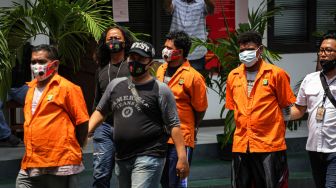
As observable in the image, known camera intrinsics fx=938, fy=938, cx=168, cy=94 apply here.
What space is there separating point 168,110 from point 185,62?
5.84 feet

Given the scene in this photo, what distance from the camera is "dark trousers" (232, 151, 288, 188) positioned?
28.7 ft

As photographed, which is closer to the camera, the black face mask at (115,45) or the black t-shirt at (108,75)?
the black t-shirt at (108,75)

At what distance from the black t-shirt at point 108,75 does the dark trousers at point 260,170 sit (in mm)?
1333

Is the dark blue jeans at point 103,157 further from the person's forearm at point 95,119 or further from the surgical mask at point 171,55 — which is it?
the person's forearm at point 95,119

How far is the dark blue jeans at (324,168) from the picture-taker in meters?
8.66

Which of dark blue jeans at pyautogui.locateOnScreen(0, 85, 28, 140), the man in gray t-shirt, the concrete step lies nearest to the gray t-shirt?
the man in gray t-shirt

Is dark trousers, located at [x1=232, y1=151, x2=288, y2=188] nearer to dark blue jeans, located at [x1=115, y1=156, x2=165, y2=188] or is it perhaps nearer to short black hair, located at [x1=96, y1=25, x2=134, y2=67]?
dark blue jeans, located at [x1=115, y1=156, x2=165, y2=188]

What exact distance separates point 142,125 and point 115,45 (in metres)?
1.87

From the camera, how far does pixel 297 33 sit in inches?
609

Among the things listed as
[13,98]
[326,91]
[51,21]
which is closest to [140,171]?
[326,91]

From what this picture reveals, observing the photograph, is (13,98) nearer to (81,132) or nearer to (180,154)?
(81,132)

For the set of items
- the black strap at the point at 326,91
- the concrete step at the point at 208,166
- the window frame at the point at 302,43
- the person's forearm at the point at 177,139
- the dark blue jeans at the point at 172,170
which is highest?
the window frame at the point at 302,43

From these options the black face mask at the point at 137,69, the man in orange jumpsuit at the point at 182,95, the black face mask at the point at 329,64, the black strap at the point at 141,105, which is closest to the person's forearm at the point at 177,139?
the black strap at the point at 141,105

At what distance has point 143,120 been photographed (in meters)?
7.63
